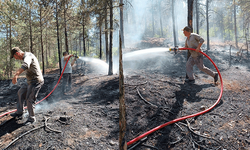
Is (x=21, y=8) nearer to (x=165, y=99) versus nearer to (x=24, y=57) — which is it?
(x=24, y=57)

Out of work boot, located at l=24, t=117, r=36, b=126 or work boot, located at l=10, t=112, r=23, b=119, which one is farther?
work boot, located at l=10, t=112, r=23, b=119

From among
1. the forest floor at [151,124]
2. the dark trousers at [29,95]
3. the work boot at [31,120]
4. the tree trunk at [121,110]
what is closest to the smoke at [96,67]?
the dark trousers at [29,95]

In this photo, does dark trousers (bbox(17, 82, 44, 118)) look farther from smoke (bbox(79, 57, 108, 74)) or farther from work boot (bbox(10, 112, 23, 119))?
smoke (bbox(79, 57, 108, 74))

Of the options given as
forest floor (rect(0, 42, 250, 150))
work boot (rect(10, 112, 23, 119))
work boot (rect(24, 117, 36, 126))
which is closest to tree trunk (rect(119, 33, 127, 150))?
forest floor (rect(0, 42, 250, 150))

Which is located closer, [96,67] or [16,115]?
[16,115]

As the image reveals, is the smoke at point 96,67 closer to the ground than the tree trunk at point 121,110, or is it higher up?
higher up

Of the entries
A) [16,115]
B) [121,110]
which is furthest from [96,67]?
[121,110]

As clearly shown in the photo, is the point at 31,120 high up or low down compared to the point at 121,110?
down

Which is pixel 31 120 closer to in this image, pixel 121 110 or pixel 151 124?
pixel 151 124

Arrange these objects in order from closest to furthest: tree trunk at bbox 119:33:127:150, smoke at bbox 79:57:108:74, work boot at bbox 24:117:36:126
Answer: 1. tree trunk at bbox 119:33:127:150
2. work boot at bbox 24:117:36:126
3. smoke at bbox 79:57:108:74

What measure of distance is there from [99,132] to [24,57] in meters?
2.66

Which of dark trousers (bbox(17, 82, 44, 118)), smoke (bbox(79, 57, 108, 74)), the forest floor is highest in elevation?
smoke (bbox(79, 57, 108, 74))

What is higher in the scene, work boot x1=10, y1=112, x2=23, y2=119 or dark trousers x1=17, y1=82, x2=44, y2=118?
Result: dark trousers x1=17, y1=82, x2=44, y2=118

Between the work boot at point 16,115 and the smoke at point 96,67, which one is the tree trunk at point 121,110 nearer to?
the work boot at point 16,115
